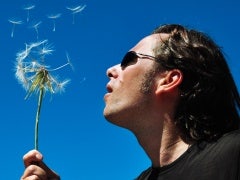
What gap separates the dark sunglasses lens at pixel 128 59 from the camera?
6257 mm

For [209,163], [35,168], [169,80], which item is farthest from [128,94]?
[35,168]

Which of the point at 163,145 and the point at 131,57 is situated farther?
the point at 131,57

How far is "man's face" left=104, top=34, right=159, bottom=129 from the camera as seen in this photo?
575cm

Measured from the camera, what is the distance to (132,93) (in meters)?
5.86

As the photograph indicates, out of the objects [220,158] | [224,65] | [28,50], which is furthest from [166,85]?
[28,50]

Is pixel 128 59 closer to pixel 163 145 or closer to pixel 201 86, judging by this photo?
pixel 201 86

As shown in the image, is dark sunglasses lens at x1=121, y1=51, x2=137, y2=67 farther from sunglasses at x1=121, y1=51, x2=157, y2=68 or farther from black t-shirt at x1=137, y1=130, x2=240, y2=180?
black t-shirt at x1=137, y1=130, x2=240, y2=180

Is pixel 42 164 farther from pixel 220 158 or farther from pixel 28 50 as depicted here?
pixel 28 50

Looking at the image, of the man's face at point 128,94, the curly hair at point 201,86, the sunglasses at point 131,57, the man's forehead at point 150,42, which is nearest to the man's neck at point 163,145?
the curly hair at point 201,86

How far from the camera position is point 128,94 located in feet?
19.2

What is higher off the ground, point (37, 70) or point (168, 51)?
point (37, 70)

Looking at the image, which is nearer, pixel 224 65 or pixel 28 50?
pixel 224 65

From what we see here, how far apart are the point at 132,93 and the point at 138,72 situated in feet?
1.08

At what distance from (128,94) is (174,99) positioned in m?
0.55
